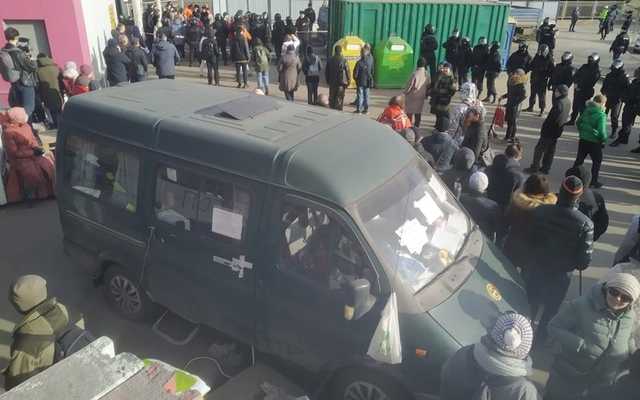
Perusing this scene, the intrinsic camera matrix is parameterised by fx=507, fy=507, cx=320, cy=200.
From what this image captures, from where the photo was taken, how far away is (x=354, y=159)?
4.04 m

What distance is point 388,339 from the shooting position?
3547 mm

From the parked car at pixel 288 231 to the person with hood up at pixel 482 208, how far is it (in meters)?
0.72

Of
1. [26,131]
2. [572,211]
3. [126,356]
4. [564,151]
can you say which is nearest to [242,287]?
[126,356]

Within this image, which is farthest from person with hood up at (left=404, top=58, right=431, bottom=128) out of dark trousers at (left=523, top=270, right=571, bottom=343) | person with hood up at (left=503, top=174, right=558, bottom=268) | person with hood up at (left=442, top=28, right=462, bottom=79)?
dark trousers at (left=523, top=270, right=571, bottom=343)

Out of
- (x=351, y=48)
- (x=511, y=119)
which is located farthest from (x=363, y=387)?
(x=351, y=48)

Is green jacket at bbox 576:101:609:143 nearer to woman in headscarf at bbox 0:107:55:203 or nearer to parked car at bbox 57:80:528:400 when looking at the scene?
parked car at bbox 57:80:528:400

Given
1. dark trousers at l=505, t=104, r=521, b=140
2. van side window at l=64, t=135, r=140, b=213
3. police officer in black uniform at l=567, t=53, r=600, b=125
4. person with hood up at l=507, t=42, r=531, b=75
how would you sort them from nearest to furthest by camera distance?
van side window at l=64, t=135, r=140, b=213, dark trousers at l=505, t=104, r=521, b=140, police officer in black uniform at l=567, t=53, r=600, b=125, person with hood up at l=507, t=42, r=531, b=75

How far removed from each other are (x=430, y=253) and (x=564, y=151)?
7586 mm

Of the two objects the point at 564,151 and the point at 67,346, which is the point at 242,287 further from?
the point at 564,151

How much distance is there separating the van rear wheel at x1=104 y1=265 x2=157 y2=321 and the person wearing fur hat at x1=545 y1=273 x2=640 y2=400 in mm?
3718

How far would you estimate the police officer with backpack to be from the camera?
31.0 feet

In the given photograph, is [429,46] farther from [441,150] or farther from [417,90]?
[441,150]

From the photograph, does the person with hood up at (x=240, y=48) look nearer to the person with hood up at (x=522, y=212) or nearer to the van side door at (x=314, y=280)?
the person with hood up at (x=522, y=212)

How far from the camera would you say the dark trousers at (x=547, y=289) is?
4.80 meters
